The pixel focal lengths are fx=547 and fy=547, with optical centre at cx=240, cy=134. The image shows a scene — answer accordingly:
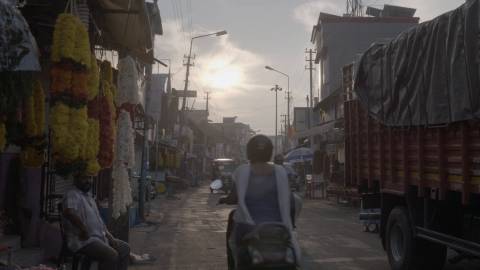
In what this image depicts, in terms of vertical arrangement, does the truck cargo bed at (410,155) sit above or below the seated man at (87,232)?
above

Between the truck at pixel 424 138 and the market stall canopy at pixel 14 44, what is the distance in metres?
4.56

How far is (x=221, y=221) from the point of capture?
17.4 m

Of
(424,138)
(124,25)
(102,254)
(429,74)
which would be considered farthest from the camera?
(124,25)

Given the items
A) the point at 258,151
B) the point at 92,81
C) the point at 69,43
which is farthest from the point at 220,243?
the point at 258,151

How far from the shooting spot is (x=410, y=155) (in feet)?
25.3

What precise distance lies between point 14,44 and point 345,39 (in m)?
37.2

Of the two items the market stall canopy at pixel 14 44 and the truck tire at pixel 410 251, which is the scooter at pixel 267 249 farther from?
the truck tire at pixel 410 251

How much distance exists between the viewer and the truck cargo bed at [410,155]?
20.2 ft

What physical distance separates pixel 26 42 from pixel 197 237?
900 centimetres

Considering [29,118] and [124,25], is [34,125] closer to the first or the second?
[29,118]

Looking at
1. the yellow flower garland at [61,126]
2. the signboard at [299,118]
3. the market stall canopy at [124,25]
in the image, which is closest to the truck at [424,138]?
the market stall canopy at [124,25]

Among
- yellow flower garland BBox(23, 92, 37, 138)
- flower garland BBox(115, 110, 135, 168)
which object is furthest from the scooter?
flower garland BBox(115, 110, 135, 168)

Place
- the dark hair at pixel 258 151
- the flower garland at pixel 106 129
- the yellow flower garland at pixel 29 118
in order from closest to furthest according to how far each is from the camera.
→ the dark hair at pixel 258 151 < the yellow flower garland at pixel 29 118 < the flower garland at pixel 106 129

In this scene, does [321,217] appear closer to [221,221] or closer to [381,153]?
[221,221]
